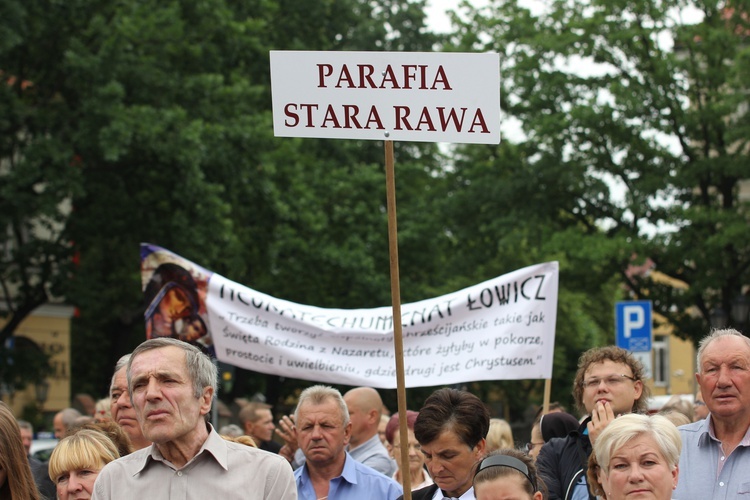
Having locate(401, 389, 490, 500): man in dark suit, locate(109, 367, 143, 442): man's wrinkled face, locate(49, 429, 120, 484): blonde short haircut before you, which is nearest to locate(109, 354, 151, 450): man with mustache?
locate(109, 367, 143, 442): man's wrinkled face

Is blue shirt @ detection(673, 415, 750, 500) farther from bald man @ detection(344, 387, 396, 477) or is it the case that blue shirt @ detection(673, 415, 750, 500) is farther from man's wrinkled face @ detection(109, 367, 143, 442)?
bald man @ detection(344, 387, 396, 477)

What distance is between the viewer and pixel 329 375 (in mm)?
9320

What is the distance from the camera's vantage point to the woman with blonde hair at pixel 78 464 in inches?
213

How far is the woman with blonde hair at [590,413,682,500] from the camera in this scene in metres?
4.45

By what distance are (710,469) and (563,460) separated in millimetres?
853

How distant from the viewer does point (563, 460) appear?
5.94 m

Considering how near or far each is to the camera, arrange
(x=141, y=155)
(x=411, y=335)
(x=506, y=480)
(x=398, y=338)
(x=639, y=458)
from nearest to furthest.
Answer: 1. (x=639, y=458)
2. (x=506, y=480)
3. (x=398, y=338)
4. (x=411, y=335)
5. (x=141, y=155)

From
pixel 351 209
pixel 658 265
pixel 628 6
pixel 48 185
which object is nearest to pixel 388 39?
pixel 351 209

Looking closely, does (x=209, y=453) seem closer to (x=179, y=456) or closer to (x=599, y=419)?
(x=179, y=456)

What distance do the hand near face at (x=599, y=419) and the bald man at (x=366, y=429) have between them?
8.86 feet

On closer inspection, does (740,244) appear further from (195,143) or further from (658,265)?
(195,143)

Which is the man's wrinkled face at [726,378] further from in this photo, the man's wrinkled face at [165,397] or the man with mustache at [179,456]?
the man's wrinkled face at [165,397]

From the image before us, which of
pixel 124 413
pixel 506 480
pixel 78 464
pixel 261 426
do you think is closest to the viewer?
pixel 506 480

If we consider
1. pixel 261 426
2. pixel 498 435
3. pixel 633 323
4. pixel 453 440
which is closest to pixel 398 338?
pixel 453 440
